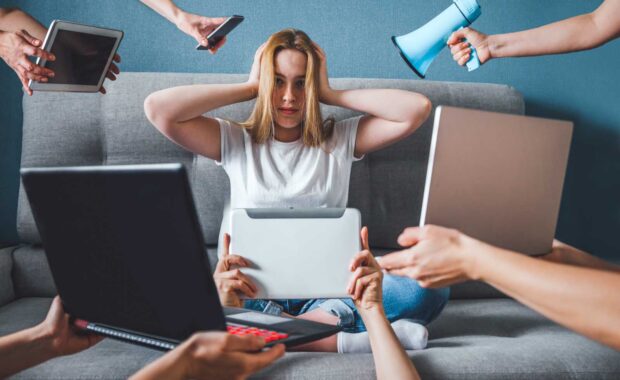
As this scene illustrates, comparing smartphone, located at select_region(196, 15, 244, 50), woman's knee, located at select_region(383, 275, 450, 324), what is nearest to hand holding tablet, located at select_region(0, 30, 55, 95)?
smartphone, located at select_region(196, 15, 244, 50)

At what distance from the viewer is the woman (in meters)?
1.60

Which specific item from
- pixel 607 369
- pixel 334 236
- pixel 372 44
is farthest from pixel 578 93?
pixel 334 236

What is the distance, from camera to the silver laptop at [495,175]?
3.20 feet

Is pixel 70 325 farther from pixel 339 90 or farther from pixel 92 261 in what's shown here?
pixel 339 90

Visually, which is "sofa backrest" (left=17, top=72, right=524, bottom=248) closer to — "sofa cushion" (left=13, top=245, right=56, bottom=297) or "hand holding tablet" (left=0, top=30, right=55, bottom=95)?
"sofa cushion" (left=13, top=245, right=56, bottom=297)

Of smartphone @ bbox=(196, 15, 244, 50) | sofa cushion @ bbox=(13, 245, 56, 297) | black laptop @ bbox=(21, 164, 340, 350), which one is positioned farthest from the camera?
sofa cushion @ bbox=(13, 245, 56, 297)

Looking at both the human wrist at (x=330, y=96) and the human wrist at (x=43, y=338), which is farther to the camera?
the human wrist at (x=330, y=96)

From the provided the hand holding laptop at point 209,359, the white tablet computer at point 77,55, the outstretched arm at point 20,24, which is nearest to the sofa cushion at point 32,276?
the white tablet computer at point 77,55

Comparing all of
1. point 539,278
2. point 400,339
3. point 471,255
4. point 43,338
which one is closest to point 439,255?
point 471,255

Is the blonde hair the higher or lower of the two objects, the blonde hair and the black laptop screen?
the higher

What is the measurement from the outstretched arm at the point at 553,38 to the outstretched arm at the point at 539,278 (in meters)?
0.78

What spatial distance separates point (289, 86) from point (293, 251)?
24.0 inches

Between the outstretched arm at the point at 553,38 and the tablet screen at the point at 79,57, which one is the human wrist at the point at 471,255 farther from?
the tablet screen at the point at 79,57

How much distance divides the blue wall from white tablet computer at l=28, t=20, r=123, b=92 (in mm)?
517
